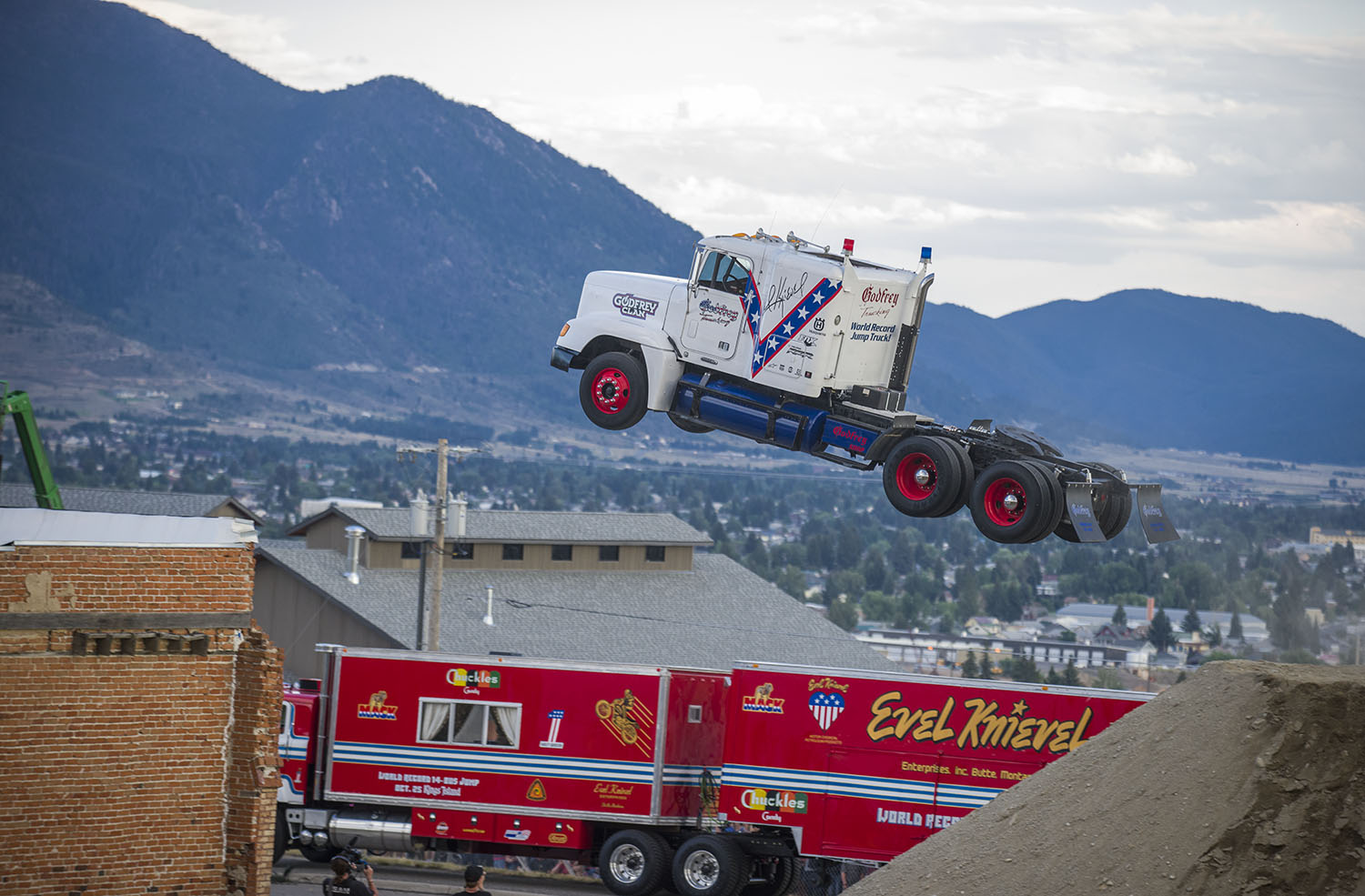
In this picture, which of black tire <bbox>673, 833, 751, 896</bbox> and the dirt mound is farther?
black tire <bbox>673, 833, 751, 896</bbox>

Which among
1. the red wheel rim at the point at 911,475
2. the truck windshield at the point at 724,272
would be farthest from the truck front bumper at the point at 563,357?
the red wheel rim at the point at 911,475

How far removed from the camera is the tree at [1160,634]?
9794 centimetres

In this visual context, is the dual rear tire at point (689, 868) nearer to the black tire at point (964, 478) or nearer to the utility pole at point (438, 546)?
the black tire at point (964, 478)

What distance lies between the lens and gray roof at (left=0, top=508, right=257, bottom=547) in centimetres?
1820

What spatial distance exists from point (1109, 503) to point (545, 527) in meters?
37.3

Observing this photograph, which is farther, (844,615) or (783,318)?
(844,615)

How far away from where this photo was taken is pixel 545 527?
54.8 metres

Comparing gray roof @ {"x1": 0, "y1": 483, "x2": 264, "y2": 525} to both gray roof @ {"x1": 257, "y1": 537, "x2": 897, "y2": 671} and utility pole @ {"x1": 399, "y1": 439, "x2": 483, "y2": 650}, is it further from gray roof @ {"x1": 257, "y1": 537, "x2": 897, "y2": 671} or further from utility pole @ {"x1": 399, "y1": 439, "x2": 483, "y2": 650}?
utility pole @ {"x1": 399, "y1": 439, "x2": 483, "y2": 650}

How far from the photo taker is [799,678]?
26.5 meters

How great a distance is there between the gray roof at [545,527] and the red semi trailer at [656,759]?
2303cm

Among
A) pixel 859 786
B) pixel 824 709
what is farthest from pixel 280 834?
pixel 859 786

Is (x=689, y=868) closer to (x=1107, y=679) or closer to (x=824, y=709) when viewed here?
(x=824, y=709)

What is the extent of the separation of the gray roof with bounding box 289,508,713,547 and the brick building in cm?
3212

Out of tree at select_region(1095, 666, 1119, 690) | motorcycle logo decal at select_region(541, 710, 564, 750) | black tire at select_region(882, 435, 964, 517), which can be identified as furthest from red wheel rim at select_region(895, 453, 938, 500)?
tree at select_region(1095, 666, 1119, 690)
